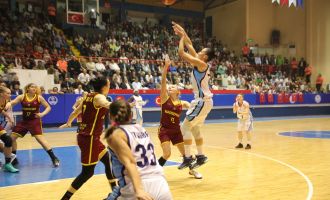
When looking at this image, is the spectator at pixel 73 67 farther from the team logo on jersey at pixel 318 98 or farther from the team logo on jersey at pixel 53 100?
the team logo on jersey at pixel 318 98

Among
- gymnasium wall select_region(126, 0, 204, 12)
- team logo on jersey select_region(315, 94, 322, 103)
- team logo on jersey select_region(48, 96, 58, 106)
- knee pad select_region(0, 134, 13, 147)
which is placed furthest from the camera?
gymnasium wall select_region(126, 0, 204, 12)

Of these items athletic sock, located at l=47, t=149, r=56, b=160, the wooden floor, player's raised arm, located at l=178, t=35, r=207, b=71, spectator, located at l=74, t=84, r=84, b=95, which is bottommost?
the wooden floor

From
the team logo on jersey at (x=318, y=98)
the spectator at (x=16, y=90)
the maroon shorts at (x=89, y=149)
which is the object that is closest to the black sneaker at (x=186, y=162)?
the maroon shorts at (x=89, y=149)

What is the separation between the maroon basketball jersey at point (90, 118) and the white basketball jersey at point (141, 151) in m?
2.46

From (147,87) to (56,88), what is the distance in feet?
18.0

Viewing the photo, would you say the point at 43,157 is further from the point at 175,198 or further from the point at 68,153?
the point at 175,198

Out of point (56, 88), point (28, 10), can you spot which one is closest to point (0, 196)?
point (56, 88)

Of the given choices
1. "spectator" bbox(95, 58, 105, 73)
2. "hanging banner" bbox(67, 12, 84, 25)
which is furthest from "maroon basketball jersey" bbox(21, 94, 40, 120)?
"hanging banner" bbox(67, 12, 84, 25)

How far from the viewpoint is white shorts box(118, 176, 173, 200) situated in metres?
3.42

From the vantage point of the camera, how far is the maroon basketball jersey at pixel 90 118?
→ 5898mm

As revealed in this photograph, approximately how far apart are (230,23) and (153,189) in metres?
32.3

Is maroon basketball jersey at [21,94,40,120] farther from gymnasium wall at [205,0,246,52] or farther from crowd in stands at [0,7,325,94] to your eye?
gymnasium wall at [205,0,246,52]

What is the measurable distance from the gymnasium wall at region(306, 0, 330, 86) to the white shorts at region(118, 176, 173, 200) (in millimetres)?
30362

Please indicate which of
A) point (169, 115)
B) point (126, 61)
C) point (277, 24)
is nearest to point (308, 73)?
point (277, 24)
